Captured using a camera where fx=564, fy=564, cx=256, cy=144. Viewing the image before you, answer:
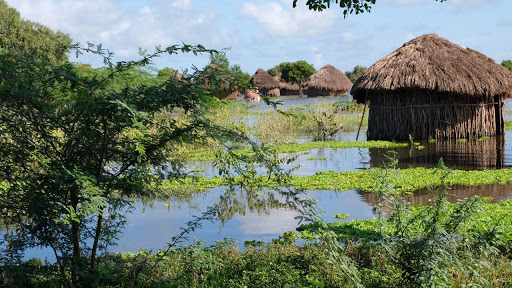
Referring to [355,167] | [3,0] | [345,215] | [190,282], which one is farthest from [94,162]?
[3,0]

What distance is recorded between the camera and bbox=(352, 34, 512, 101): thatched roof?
18734 millimetres

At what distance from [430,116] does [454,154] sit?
13.5 ft

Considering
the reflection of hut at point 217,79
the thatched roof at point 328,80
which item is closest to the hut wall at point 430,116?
the reflection of hut at point 217,79

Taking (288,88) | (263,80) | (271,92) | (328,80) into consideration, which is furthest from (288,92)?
(328,80)

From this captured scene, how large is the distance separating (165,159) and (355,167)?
9.53 metres

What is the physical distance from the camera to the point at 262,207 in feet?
31.6

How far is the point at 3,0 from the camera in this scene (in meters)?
32.2

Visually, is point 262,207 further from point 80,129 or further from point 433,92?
point 433,92

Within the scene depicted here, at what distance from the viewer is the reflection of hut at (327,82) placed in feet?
165

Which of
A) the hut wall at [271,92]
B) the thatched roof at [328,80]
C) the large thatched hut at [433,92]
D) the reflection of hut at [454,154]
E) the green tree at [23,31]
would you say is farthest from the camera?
the hut wall at [271,92]

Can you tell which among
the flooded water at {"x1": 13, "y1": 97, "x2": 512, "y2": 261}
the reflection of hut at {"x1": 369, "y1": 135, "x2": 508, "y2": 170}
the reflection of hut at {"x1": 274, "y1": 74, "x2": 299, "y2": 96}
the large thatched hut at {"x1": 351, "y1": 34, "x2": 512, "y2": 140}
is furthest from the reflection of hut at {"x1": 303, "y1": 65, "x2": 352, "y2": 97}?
the flooded water at {"x1": 13, "y1": 97, "x2": 512, "y2": 261}

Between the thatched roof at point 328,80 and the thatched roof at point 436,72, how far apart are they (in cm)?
2918

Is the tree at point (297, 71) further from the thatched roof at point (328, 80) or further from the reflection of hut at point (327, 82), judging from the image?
the thatched roof at point (328, 80)

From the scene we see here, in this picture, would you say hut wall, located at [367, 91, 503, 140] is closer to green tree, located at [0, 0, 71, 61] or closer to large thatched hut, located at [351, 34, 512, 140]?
large thatched hut, located at [351, 34, 512, 140]
